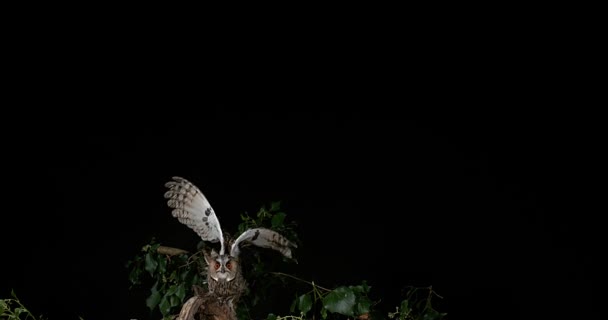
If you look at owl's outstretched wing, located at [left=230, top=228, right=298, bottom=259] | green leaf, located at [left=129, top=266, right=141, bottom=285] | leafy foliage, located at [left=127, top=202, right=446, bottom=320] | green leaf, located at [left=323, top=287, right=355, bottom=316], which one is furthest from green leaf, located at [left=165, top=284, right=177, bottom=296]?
green leaf, located at [left=323, top=287, right=355, bottom=316]

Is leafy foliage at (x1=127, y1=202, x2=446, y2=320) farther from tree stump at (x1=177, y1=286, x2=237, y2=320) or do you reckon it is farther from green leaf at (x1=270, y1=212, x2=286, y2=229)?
tree stump at (x1=177, y1=286, x2=237, y2=320)

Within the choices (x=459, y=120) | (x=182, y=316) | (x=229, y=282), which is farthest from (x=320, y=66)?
(x=182, y=316)

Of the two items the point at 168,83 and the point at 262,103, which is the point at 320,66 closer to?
the point at 262,103

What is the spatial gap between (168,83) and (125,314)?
72cm

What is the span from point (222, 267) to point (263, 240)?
4.7 inches

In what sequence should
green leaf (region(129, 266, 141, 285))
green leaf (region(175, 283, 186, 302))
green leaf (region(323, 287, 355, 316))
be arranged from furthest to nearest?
green leaf (region(129, 266, 141, 285)) < green leaf (region(175, 283, 186, 302)) < green leaf (region(323, 287, 355, 316))

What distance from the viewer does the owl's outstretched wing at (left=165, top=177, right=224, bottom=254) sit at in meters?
2.11

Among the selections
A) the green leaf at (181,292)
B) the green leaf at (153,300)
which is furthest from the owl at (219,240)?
the green leaf at (153,300)

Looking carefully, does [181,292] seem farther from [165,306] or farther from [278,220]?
[278,220]

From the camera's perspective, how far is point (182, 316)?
1877mm

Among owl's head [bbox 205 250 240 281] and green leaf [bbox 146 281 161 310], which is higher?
owl's head [bbox 205 250 240 281]

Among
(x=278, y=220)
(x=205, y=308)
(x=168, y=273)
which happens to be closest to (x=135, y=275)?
(x=168, y=273)

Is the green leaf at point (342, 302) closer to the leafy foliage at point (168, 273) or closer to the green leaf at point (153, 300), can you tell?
the leafy foliage at point (168, 273)

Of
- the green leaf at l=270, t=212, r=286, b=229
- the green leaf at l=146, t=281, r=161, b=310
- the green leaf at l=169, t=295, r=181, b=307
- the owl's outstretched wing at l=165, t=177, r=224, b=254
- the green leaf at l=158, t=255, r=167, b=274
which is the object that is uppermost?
the owl's outstretched wing at l=165, t=177, r=224, b=254
